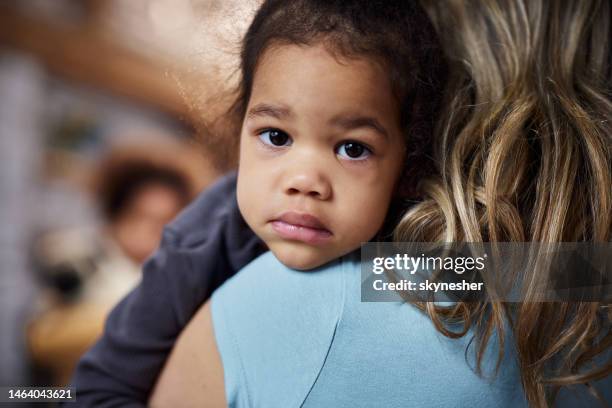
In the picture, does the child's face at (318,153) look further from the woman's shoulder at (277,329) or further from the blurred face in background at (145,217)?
the blurred face in background at (145,217)

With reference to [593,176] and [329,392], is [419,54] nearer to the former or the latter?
[593,176]

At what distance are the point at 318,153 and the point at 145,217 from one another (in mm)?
1349

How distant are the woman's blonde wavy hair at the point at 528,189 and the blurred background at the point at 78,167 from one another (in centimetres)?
92

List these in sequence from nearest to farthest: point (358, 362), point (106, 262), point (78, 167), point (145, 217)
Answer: point (358, 362) < point (145, 217) < point (106, 262) < point (78, 167)

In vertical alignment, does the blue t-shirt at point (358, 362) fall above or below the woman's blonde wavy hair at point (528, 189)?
below

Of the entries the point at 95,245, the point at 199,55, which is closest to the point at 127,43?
the point at 95,245

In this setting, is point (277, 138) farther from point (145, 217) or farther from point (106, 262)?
point (106, 262)

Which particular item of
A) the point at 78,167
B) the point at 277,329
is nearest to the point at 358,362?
the point at 277,329

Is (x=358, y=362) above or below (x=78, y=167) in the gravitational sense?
below

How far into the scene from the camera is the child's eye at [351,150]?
0.64 metres

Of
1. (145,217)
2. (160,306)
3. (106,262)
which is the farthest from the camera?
(106,262)

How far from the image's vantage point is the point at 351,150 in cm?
64

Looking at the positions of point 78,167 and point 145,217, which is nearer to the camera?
point 145,217

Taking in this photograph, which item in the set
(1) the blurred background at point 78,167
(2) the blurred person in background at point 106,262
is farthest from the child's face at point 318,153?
(2) the blurred person in background at point 106,262
